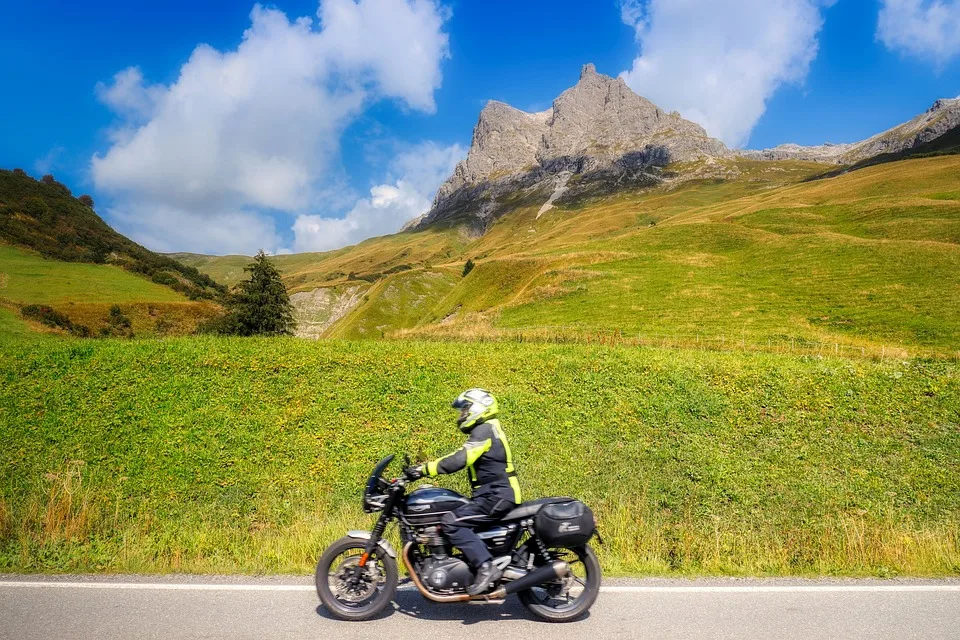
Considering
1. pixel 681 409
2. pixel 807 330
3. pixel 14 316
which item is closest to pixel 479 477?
pixel 681 409

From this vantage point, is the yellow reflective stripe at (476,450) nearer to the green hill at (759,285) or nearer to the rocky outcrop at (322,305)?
the green hill at (759,285)

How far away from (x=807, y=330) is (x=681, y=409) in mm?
22939

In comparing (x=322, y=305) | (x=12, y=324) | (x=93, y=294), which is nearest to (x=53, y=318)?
(x=12, y=324)

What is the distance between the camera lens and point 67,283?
6481cm

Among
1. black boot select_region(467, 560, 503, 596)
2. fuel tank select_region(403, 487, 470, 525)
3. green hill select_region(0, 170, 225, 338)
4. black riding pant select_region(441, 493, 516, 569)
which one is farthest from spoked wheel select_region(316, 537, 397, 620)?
green hill select_region(0, 170, 225, 338)

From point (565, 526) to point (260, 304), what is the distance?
3958cm

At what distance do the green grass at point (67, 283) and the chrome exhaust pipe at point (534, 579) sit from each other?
229 ft

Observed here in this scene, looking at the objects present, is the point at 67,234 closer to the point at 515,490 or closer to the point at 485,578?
the point at 515,490

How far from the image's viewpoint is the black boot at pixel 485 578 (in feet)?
19.0

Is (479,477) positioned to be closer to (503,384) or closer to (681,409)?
(503,384)

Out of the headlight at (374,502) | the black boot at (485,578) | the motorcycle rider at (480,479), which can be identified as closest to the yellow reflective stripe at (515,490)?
the motorcycle rider at (480,479)

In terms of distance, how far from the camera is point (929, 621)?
18.8 feet

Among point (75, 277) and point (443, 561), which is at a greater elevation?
point (75, 277)

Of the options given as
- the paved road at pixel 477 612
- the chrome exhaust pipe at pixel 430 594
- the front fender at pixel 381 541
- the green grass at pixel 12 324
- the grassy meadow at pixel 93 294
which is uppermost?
the grassy meadow at pixel 93 294
